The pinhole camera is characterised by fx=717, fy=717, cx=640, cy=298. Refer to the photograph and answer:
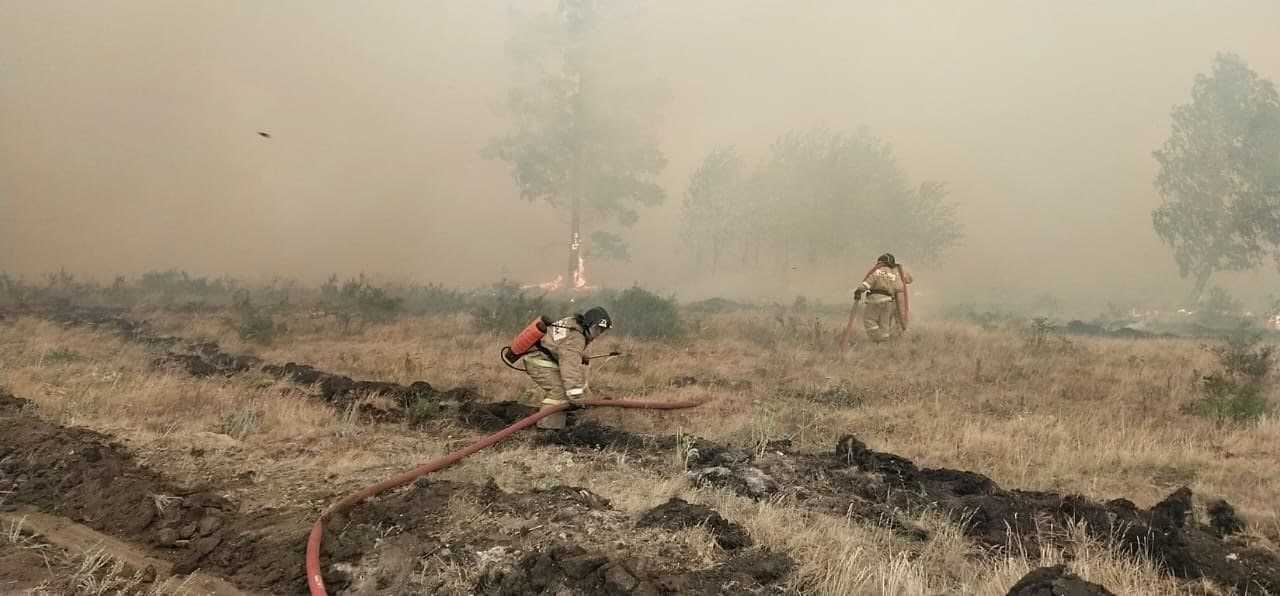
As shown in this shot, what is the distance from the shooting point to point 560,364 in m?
6.75

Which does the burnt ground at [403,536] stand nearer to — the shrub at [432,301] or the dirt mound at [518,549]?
the dirt mound at [518,549]

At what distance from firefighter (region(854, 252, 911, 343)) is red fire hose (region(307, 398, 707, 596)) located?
553cm

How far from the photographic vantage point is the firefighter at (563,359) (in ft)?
22.1

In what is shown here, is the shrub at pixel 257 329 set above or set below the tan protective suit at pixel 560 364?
below

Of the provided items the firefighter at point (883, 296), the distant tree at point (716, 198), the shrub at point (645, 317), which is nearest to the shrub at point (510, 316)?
the shrub at point (645, 317)

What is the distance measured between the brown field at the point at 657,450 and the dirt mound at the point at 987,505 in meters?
0.13

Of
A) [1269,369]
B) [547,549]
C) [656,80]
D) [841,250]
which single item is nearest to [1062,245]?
[841,250]

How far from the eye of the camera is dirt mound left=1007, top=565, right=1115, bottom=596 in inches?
109

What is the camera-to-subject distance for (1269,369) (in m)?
9.75

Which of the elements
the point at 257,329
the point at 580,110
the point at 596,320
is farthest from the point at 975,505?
the point at 580,110

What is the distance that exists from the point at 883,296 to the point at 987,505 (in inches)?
320

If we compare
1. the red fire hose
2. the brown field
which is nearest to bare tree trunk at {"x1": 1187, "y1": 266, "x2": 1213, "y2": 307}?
the brown field

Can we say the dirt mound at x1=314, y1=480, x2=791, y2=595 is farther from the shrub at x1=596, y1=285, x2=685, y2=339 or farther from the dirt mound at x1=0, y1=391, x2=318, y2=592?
the shrub at x1=596, y1=285, x2=685, y2=339

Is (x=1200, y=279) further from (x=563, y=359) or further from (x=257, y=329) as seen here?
(x=257, y=329)
